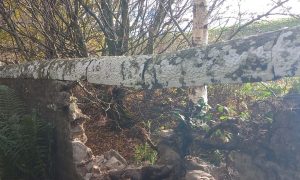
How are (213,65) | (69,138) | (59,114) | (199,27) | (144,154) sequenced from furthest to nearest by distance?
(199,27), (144,154), (59,114), (69,138), (213,65)

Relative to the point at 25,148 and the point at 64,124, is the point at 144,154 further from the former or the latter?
the point at 25,148

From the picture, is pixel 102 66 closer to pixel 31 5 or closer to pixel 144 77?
pixel 144 77

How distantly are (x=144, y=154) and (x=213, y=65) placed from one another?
2954mm

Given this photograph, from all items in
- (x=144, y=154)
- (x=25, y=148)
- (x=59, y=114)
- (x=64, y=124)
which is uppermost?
(x=59, y=114)

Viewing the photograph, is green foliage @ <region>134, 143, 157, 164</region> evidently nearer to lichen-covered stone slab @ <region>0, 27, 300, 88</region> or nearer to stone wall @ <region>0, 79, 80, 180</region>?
stone wall @ <region>0, 79, 80, 180</region>

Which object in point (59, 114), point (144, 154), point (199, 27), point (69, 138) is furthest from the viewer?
point (199, 27)

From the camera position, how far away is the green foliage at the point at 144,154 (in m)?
4.43

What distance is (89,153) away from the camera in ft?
11.5

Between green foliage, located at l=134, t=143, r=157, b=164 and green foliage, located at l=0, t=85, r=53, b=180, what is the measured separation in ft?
4.02

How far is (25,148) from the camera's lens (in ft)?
11.9

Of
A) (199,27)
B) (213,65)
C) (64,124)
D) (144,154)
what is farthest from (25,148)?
(199,27)

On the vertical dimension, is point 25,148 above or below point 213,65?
below

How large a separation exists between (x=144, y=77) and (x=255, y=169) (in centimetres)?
95

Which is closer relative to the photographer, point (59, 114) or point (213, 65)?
point (213, 65)
